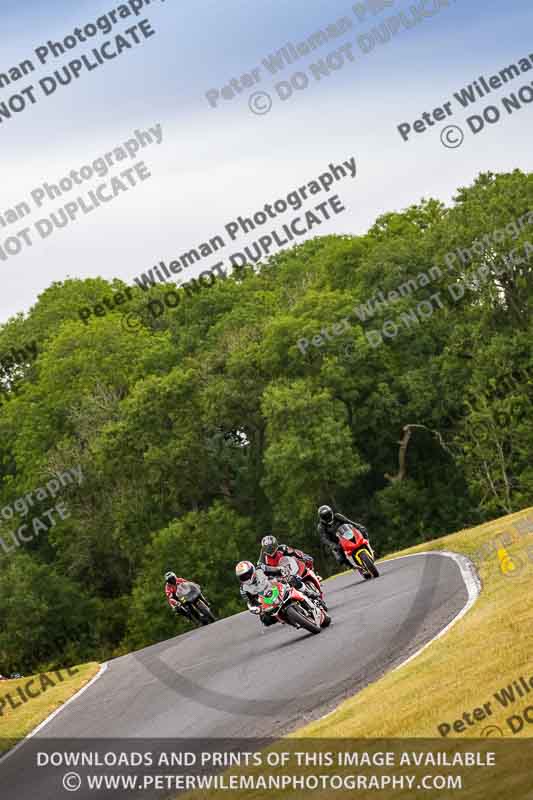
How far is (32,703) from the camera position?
72.6 ft

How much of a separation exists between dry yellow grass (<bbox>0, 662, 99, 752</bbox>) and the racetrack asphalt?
416 millimetres

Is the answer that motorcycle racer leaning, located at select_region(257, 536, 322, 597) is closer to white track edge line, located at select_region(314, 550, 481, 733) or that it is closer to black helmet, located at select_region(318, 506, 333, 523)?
black helmet, located at select_region(318, 506, 333, 523)

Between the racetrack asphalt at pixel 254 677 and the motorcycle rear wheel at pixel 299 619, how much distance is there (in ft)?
0.51

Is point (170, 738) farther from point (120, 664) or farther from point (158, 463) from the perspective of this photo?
Result: point (158, 463)

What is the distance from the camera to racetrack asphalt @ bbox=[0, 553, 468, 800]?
47.8 feet

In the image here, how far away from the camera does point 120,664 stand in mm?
25984

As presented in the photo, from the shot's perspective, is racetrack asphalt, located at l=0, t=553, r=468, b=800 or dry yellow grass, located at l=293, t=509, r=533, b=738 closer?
dry yellow grass, located at l=293, t=509, r=533, b=738

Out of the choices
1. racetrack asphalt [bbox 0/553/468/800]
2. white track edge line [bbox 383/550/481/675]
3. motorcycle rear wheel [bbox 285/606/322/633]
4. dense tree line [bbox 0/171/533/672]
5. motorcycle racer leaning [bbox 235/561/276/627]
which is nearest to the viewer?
racetrack asphalt [bbox 0/553/468/800]

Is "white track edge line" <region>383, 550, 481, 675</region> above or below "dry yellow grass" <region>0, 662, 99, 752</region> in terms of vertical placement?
below

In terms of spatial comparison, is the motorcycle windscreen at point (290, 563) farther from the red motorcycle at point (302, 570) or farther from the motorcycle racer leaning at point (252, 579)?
the motorcycle racer leaning at point (252, 579)

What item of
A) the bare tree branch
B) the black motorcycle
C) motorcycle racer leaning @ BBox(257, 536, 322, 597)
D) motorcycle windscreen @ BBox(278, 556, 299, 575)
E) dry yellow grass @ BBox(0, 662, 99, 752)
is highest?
motorcycle racer leaning @ BBox(257, 536, 322, 597)

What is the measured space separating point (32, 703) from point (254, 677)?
628 centimetres

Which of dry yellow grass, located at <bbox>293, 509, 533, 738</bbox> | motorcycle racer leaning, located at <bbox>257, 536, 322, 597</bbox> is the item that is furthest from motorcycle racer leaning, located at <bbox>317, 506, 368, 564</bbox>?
dry yellow grass, located at <bbox>293, 509, 533, 738</bbox>

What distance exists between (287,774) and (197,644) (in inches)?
519
